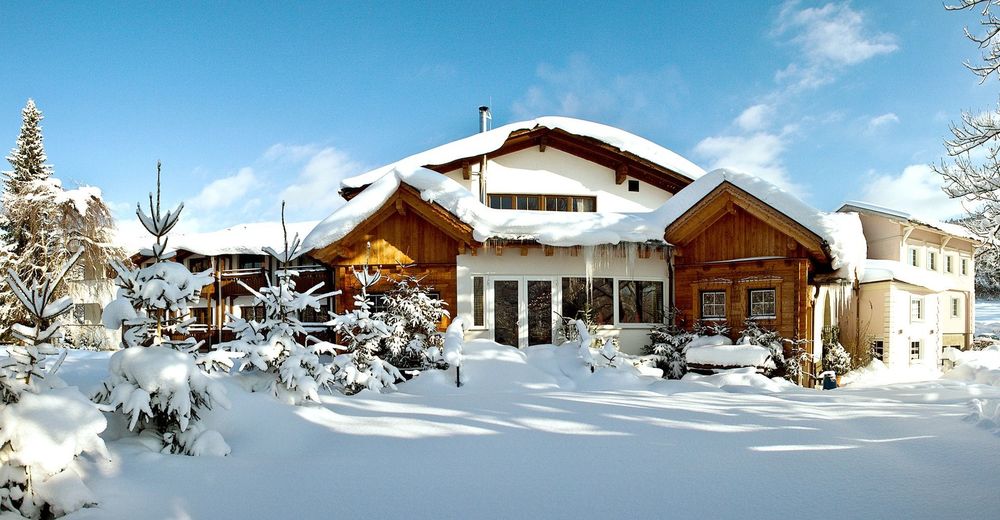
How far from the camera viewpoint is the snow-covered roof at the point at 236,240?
1853cm

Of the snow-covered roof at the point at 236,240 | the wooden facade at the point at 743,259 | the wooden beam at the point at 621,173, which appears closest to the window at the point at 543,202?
the wooden beam at the point at 621,173

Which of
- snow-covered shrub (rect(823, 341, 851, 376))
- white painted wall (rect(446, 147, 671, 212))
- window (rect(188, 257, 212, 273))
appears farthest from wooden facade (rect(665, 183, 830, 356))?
window (rect(188, 257, 212, 273))

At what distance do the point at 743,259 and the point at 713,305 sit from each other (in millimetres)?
1314

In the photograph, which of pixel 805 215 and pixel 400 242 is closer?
pixel 805 215

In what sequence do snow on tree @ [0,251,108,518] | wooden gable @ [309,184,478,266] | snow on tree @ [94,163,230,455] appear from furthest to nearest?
wooden gable @ [309,184,478,266] < snow on tree @ [94,163,230,455] < snow on tree @ [0,251,108,518]

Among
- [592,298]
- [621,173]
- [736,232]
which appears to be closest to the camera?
[736,232]

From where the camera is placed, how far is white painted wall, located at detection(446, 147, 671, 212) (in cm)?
1541

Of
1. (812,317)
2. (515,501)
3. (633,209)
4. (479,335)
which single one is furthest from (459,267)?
(515,501)

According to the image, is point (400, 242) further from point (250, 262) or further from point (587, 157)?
point (250, 262)

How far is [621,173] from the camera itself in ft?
52.1

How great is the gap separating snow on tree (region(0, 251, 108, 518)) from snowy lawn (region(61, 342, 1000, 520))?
26 centimetres

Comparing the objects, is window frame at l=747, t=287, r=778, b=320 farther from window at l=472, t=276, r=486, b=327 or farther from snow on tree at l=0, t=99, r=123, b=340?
snow on tree at l=0, t=99, r=123, b=340

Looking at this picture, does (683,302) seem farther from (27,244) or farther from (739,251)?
(27,244)

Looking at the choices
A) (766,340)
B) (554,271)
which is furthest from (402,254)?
(766,340)
